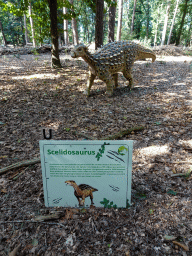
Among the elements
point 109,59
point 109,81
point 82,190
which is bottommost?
point 82,190

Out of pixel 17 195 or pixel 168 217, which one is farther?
pixel 17 195

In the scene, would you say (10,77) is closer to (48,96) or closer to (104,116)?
(48,96)

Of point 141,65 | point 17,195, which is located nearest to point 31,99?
point 17,195

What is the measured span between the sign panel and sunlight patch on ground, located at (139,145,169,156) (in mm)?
1269

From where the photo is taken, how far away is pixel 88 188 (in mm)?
1868

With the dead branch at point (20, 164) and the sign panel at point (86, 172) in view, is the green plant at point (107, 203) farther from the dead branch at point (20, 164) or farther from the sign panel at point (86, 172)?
the dead branch at point (20, 164)

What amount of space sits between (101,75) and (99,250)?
179 inches

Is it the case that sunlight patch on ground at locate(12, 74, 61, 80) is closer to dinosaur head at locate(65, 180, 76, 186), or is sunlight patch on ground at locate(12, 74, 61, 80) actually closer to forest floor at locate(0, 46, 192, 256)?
forest floor at locate(0, 46, 192, 256)

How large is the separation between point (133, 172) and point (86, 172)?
1.06 metres

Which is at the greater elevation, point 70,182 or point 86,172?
point 86,172

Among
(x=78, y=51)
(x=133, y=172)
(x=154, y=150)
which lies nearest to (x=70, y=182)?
(x=133, y=172)

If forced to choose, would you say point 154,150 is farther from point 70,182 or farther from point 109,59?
point 109,59

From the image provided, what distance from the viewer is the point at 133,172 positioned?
8.52 feet

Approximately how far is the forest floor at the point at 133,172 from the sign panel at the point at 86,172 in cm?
20
